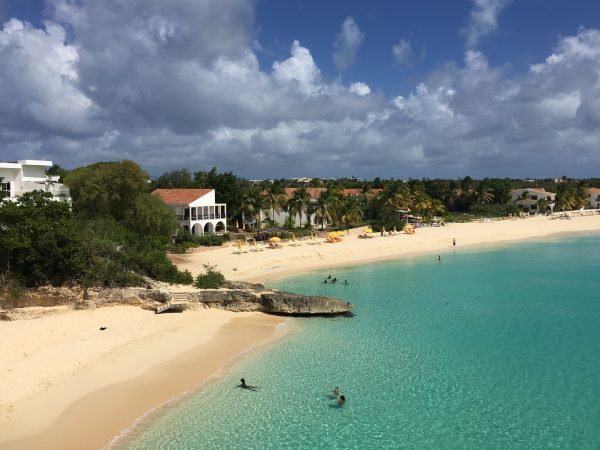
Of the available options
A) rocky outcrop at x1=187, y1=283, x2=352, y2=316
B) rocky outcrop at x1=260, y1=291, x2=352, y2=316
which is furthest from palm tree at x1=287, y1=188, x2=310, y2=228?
rocky outcrop at x1=260, y1=291, x2=352, y2=316

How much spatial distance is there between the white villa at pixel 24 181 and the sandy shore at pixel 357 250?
1206 centimetres

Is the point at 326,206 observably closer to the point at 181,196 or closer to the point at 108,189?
the point at 181,196

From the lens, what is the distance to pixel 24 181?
39750 millimetres

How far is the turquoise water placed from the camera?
43.1 feet

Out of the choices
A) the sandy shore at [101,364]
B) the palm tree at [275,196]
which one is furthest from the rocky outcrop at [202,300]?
the palm tree at [275,196]

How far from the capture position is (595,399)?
49.8 ft

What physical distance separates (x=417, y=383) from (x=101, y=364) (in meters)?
11.5

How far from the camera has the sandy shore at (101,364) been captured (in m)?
13.3

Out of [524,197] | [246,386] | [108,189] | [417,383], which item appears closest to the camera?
[246,386]

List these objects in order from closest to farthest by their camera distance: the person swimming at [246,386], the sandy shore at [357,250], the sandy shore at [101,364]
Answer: the sandy shore at [101,364], the person swimming at [246,386], the sandy shore at [357,250]

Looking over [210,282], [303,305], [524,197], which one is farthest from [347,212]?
[524,197]

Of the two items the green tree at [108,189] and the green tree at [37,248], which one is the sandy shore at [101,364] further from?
the green tree at [108,189]

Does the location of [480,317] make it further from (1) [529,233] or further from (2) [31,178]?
(1) [529,233]

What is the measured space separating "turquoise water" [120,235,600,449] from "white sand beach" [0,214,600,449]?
3.97ft
